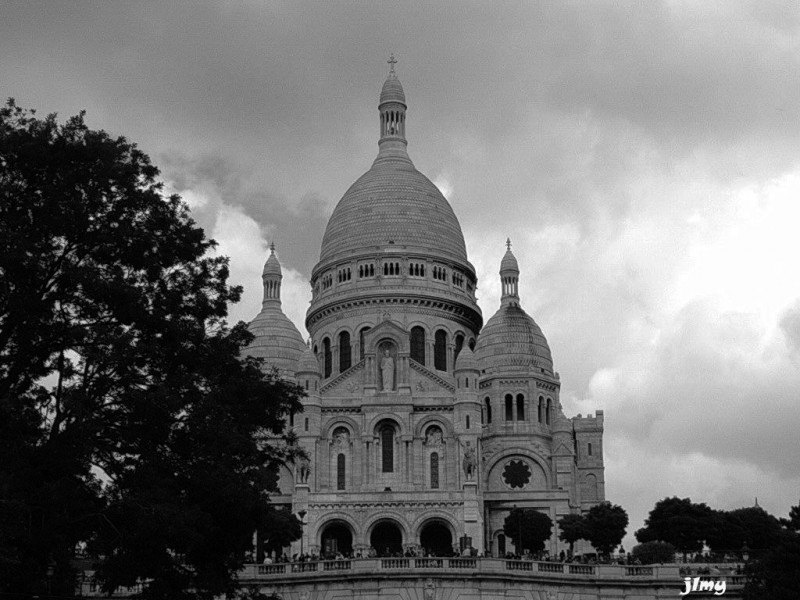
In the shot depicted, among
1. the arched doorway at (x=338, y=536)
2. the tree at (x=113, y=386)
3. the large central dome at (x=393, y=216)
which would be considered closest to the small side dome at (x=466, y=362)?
the arched doorway at (x=338, y=536)

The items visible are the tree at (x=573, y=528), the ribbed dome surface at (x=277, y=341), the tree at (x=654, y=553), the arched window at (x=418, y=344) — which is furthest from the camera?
the ribbed dome surface at (x=277, y=341)

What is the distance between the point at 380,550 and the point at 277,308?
3181cm

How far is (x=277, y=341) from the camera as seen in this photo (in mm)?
111188

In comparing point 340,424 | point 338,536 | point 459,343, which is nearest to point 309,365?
point 340,424

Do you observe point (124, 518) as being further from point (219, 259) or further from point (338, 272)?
point (338, 272)

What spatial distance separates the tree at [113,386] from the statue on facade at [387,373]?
57428 millimetres

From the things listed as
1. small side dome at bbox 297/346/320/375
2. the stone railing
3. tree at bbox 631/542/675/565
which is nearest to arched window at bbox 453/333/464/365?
small side dome at bbox 297/346/320/375

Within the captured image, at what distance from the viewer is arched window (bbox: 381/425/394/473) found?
9556 centimetres

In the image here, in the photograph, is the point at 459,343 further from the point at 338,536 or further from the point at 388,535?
the point at 338,536

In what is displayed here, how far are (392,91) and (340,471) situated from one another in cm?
3914

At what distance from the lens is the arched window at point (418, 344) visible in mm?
107562

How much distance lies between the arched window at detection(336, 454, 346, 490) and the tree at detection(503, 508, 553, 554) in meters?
12.3

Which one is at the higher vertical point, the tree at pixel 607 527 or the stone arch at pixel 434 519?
the stone arch at pixel 434 519

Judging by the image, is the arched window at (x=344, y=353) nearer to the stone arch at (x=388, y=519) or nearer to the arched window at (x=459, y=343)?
the arched window at (x=459, y=343)
